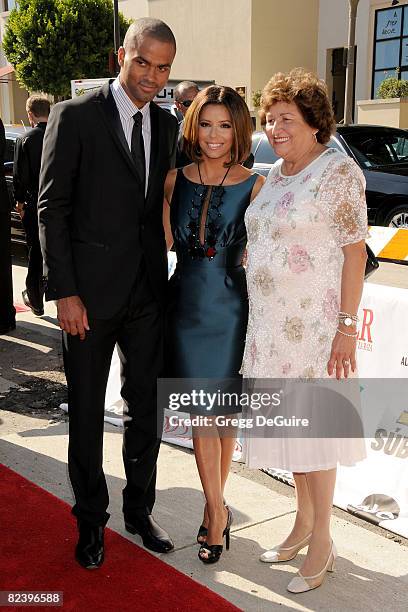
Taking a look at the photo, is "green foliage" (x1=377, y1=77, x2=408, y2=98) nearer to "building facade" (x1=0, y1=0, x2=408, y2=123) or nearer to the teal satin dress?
"building facade" (x1=0, y1=0, x2=408, y2=123)

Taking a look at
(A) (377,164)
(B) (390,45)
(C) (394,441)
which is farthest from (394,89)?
(C) (394,441)

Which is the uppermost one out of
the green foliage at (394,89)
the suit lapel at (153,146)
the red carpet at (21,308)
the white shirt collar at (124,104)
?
the green foliage at (394,89)

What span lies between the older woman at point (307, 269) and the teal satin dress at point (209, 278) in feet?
0.30

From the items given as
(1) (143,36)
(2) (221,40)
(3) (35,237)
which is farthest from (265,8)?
(1) (143,36)

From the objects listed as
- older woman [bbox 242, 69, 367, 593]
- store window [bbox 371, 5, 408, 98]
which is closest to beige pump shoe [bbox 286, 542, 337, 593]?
older woman [bbox 242, 69, 367, 593]

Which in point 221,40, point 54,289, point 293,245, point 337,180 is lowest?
point 54,289

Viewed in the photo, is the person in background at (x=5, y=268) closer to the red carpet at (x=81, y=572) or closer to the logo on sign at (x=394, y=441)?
the red carpet at (x=81, y=572)

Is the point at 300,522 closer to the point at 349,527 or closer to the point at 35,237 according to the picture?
the point at 349,527

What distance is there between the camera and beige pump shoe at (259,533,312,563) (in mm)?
3088

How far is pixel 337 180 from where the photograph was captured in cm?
266

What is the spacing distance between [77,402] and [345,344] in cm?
112

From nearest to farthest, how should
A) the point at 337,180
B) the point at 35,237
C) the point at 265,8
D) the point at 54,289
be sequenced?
the point at 337,180 < the point at 54,289 < the point at 35,237 < the point at 265,8

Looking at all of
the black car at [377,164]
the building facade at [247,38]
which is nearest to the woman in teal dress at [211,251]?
the black car at [377,164]

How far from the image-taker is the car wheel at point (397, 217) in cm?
1008
